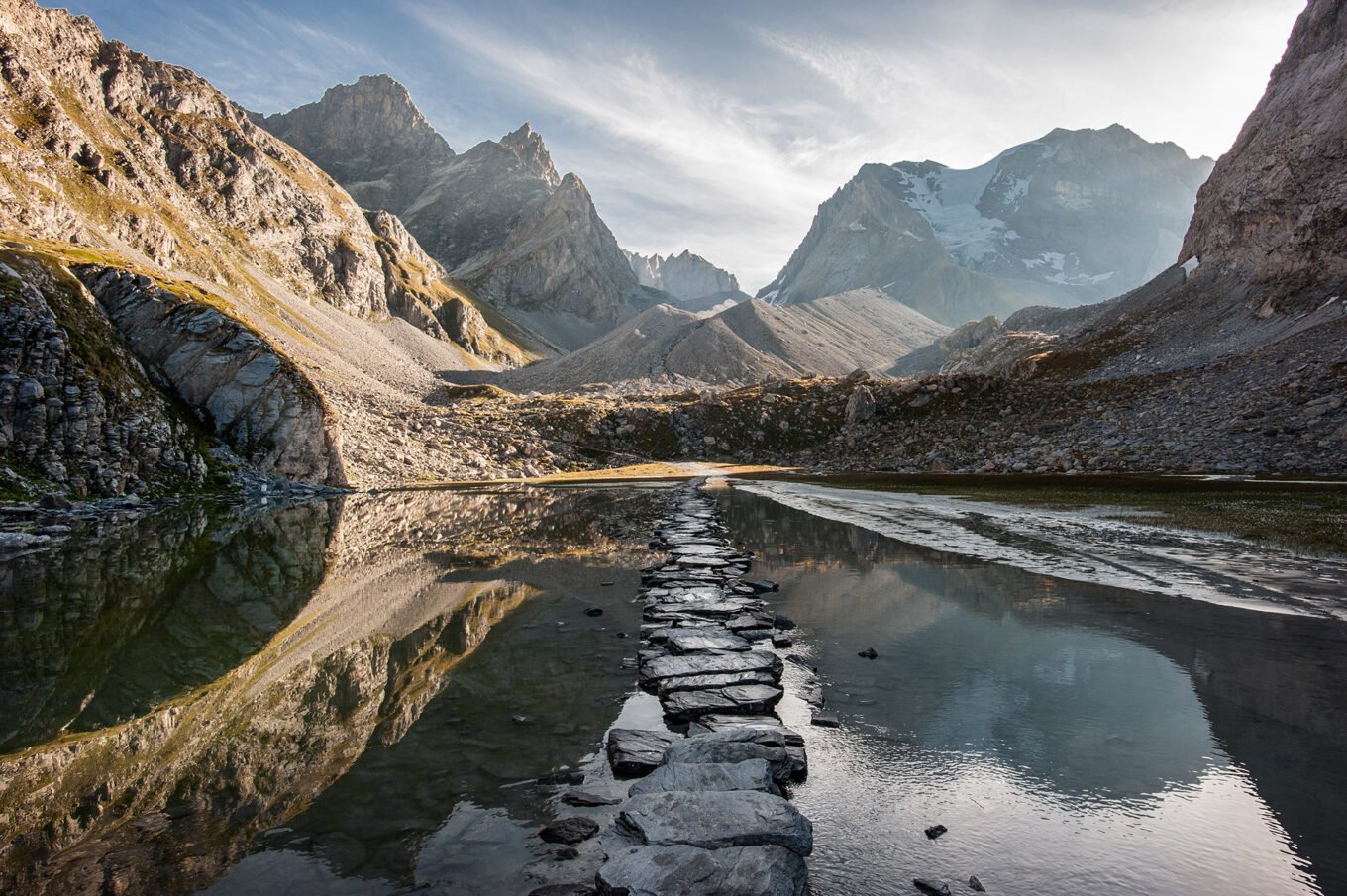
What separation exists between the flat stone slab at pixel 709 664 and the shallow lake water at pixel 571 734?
405 millimetres

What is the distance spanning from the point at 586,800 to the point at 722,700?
3.19 meters

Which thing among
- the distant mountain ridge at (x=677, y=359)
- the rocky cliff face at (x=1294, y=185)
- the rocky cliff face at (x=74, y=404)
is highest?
the rocky cliff face at (x=1294, y=185)

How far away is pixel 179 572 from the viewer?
64.8 feet

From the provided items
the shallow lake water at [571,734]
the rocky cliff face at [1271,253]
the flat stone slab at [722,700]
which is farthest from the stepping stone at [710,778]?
the rocky cliff face at [1271,253]

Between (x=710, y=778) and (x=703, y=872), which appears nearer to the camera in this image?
(x=703, y=872)

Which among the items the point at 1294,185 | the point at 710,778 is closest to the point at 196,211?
the point at 710,778

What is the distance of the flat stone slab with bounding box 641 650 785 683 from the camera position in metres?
10.5

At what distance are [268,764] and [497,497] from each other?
131ft

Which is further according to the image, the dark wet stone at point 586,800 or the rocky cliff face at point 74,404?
the rocky cliff face at point 74,404

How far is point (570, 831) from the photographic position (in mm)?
6184

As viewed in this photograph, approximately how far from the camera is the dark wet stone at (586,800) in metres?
6.75

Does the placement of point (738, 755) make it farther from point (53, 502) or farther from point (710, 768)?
point (53, 502)

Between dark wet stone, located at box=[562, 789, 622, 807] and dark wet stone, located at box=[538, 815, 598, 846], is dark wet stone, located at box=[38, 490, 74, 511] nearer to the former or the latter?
dark wet stone, located at box=[562, 789, 622, 807]

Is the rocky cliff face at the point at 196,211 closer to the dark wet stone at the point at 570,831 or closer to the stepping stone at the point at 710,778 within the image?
the stepping stone at the point at 710,778
